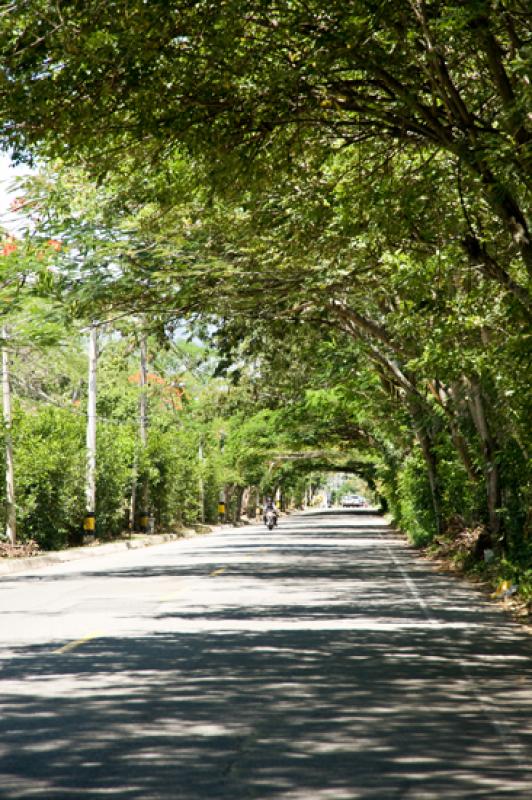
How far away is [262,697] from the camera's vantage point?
896cm

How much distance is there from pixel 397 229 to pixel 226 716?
8.55 metres

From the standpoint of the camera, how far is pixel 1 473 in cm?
2956

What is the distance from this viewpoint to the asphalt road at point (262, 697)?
21.1 feet

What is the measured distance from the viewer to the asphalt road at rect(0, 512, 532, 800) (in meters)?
6.42

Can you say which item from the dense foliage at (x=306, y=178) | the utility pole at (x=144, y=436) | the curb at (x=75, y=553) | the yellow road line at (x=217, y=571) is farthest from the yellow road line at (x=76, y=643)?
the utility pole at (x=144, y=436)

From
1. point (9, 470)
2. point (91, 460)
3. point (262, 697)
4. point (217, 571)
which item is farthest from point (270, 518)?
point (262, 697)

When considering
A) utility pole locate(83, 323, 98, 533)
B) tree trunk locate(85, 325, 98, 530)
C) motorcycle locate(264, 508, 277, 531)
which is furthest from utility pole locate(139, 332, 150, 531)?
motorcycle locate(264, 508, 277, 531)

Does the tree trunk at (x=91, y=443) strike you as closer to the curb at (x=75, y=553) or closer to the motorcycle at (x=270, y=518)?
the curb at (x=75, y=553)

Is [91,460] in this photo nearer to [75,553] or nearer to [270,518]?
[75,553]

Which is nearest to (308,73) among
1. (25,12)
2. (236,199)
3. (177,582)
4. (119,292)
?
(25,12)

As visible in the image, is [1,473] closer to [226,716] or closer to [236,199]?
[236,199]

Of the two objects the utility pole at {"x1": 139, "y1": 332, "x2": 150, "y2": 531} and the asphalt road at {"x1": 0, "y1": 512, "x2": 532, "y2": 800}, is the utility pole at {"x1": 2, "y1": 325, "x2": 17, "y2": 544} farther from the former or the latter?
the utility pole at {"x1": 139, "y1": 332, "x2": 150, "y2": 531}

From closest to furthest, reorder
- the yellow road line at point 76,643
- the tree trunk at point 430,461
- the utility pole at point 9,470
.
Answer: the yellow road line at point 76,643
the utility pole at point 9,470
the tree trunk at point 430,461

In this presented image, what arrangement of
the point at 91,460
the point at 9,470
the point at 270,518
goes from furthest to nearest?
the point at 270,518, the point at 91,460, the point at 9,470
